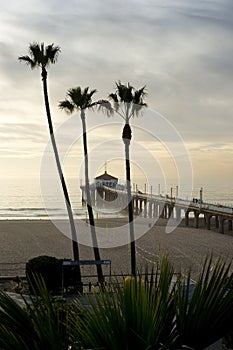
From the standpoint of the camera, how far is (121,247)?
1353 inches

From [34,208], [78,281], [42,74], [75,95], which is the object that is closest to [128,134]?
[75,95]

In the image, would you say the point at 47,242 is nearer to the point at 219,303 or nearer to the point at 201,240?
the point at 201,240

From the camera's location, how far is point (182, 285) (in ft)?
7.85

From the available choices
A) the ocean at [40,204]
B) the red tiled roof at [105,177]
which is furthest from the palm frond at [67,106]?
the red tiled roof at [105,177]

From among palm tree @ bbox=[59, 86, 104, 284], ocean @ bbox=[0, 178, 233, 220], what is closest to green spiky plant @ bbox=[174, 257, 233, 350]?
palm tree @ bbox=[59, 86, 104, 284]

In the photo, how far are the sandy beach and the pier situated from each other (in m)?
2.14

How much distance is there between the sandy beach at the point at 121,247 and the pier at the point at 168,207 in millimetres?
2142

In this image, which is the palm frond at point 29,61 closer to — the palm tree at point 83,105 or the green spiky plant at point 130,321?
the palm tree at point 83,105

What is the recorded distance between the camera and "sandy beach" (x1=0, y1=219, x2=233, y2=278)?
26.2 meters

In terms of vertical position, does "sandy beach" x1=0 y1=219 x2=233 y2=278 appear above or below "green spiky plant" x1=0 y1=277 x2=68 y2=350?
below

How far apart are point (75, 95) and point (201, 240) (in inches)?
909

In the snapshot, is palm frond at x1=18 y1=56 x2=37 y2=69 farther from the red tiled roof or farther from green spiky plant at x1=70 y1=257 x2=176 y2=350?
the red tiled roof

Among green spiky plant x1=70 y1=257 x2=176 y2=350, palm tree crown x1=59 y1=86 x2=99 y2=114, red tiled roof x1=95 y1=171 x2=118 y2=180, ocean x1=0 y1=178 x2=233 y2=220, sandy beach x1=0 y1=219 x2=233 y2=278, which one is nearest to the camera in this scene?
green spiky plant x1=70 y1=257 x2=176 y2=350

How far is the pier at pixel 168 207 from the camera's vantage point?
48531 millimetres
